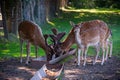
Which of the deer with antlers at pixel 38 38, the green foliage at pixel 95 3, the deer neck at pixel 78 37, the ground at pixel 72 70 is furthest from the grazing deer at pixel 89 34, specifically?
the green foliage at pixel 95 3

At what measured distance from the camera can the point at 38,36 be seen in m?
10.4

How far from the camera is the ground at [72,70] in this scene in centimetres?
966

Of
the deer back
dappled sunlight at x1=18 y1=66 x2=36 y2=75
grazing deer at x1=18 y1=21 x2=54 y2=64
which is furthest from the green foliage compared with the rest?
dappled sunlight at x1=18 y1=66 x2=36 y2=75

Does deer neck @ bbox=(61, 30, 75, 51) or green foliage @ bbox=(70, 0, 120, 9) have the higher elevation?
deer neck @ bbox=(61, 30, 75, 51)

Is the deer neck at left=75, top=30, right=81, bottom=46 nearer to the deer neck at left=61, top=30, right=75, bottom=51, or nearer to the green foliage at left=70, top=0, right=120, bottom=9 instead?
the deer neck at left=61, top=30, right=75, bottom=51

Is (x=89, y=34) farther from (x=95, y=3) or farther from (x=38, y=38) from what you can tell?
(x=95, y=3)

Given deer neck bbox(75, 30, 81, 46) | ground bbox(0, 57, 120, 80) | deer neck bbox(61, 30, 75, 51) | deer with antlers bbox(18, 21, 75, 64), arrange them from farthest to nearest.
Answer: deer neck bbox(75, 30, 81, 46)
deer neck bbox(61, 30, 75, 51)
deer with antlers bbox(18, 21, 75, 64)
ground bbox(0, 57, 120, 80)

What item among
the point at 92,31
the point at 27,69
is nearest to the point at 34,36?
the point at 27,69

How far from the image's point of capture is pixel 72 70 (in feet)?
34.2

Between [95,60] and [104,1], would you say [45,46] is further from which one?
[104,1]

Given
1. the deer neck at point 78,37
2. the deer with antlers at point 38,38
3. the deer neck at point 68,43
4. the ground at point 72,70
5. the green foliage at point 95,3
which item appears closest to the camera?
the ground at point 72,70

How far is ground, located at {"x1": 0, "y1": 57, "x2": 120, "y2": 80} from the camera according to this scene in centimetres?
966

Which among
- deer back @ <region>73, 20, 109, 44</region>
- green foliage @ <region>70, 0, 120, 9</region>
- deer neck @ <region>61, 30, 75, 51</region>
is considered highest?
deer back @ <region>73, 20, 109, 44</region>

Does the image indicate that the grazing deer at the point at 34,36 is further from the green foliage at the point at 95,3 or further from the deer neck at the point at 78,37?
the green foliage at the point at 95,3
